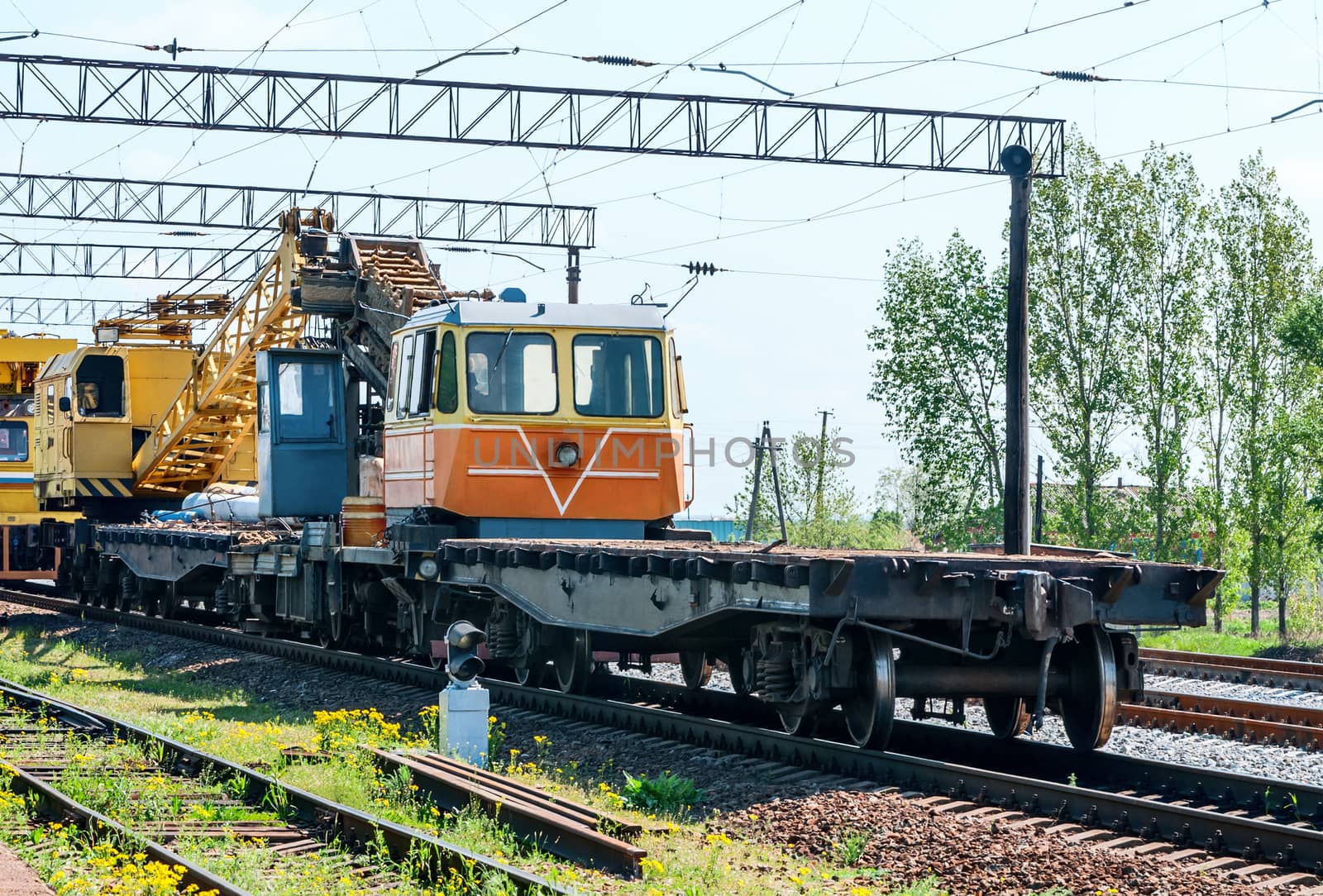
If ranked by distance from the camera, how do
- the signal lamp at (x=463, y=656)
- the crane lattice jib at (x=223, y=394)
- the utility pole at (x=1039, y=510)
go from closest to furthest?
the signal lamp at (x=463, y=656)
the crane lattice jib at (x=223, y=394)
the utility pole at (x=1039, y=510)

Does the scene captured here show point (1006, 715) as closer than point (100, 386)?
Yes

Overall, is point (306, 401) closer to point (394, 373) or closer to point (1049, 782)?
point (394, 373)

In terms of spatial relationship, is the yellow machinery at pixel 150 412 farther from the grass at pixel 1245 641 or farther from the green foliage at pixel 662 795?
the green foliage at pixel 662 795

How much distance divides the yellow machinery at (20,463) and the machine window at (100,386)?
4049 millimetres

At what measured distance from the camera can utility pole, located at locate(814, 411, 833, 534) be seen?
47.4 meters

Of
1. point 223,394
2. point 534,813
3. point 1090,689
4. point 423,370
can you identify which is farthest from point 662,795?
point 223,394

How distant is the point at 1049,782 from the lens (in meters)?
8.83

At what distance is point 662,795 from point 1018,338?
11.9 m

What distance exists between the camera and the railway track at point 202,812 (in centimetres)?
714

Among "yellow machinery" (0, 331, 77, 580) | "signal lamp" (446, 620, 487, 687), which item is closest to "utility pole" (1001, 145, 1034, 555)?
"signal lamp" (446, 620, 487, 687)

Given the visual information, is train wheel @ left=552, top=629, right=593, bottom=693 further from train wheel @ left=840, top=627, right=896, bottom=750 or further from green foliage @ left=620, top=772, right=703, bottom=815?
green foliage @ left=620, top=772, right=703, bottom=815

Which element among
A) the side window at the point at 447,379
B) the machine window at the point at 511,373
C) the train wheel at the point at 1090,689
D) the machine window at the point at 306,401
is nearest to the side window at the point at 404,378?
the side window at the point at 447,379

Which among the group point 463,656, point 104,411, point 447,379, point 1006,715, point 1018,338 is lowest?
point 1006,715

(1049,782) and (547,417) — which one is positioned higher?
(547,417)
